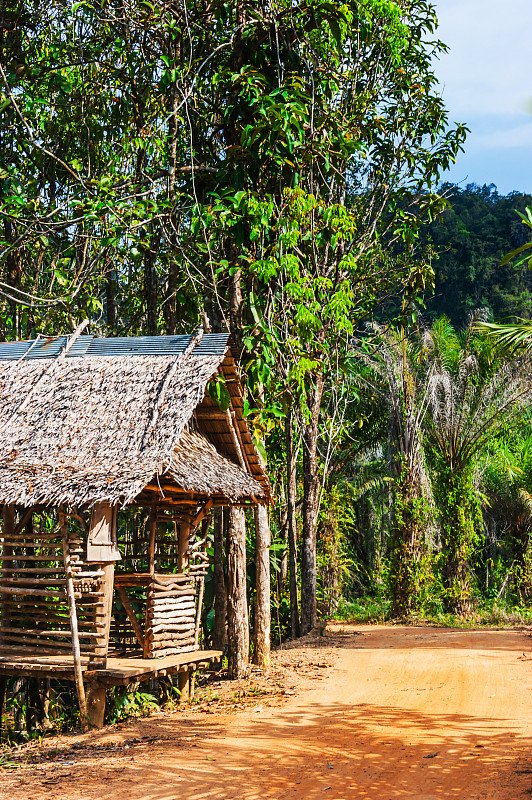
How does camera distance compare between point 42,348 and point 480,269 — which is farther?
point 480,269

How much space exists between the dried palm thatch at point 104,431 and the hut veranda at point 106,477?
0.02 meters

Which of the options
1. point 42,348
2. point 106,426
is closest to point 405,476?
Answer: point 42,348

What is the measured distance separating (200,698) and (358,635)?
4480 millimetres

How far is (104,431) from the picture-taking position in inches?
326

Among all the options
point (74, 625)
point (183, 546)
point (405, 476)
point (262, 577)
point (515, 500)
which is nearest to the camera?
point (74, 625)

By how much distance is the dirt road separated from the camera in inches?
216

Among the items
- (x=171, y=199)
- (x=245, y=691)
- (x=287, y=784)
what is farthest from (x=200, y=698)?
(x=171, y=199)

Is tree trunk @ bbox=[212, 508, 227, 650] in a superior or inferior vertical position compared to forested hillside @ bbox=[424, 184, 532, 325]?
inferior

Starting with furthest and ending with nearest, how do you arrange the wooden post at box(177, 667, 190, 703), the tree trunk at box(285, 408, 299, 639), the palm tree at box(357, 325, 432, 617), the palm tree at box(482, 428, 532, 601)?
the palm tree at box(482, 428, 532, 601) < the palm tree at box(357, 325, 432, 617) < the tree trunk at box(285, 408, 299, 639) < the wooden post at box(177, 667, 190, 703)

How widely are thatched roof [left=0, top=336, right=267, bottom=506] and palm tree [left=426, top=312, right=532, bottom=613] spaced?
691 cm

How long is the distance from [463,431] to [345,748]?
9682 millimetres

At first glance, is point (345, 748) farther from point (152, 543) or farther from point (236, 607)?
point (236, 607)

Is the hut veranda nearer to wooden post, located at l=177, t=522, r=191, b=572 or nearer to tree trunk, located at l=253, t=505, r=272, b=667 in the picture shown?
wooden post, located at l=177, t=522, r=191, b=572

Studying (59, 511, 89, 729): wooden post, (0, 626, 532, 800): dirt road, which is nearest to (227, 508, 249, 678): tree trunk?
(0, 626, 532, 800): dirt road
